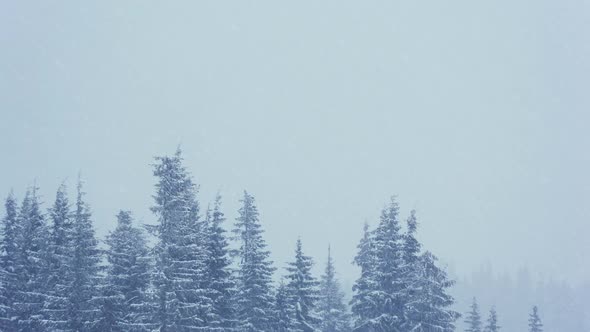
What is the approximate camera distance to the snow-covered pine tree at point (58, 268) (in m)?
29.9

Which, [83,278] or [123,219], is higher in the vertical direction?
[123,219]

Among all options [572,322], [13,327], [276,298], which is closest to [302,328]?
[276,298]

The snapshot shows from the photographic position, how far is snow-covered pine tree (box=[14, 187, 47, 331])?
3192 centimetres

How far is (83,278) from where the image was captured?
3056 centimetres

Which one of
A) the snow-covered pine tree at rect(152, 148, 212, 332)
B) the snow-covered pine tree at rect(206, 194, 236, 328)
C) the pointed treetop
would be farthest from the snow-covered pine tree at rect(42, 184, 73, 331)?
the snow-covered pine tree at rect(206, 194, 236, 328)

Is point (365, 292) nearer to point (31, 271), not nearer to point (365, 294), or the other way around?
point (365, 294)

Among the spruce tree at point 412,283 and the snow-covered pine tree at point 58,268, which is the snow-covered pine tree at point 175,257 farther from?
the spruce tree at point 412,283

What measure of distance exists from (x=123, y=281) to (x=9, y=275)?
7.22 m

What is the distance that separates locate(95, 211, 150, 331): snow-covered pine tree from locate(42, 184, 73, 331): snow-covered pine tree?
184 cm

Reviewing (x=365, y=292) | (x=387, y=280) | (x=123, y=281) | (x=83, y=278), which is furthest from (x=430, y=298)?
(x=83, y=278)

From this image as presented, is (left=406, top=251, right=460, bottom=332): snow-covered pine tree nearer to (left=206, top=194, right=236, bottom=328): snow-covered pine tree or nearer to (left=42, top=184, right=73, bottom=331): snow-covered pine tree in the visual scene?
(left=206, top=194, right=236, bottom=328): snow-covered pine tree

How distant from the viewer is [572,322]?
11062 cm

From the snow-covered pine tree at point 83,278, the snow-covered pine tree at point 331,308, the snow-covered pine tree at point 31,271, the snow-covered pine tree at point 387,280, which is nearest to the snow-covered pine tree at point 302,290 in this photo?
the snow-covered pine tree at point 387,280

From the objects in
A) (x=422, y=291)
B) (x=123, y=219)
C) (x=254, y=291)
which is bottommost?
(x=422, y=291)
